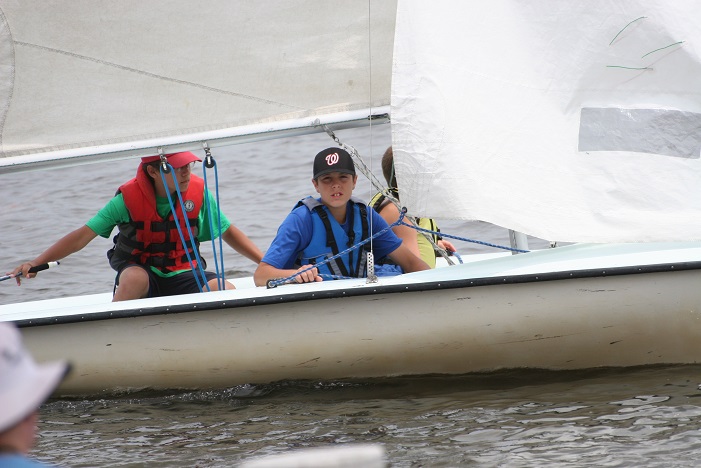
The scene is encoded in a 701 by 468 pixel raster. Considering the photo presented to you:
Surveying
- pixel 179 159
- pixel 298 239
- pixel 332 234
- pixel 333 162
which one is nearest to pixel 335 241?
pixel 332 234

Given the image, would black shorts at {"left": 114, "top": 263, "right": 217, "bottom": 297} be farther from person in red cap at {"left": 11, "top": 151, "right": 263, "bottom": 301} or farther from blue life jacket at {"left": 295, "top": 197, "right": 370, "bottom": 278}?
blue life jacket at {"left": 295, "top": 197, "right": 370, "bottom": 278}

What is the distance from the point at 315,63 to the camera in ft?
12.4

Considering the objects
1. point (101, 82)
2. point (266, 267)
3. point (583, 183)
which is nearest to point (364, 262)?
point (266, 267)

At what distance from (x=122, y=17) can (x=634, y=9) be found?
1.83 m

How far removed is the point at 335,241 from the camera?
3.87 meters

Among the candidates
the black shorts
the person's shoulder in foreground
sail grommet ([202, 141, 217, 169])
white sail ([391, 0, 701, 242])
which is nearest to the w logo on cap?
white sail ([391, 0, 701, 242])

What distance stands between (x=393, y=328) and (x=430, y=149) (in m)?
0.64

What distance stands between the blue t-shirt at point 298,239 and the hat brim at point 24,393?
2.47 meters

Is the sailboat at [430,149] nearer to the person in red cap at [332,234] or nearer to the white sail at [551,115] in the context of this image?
the white sail at [551,115]

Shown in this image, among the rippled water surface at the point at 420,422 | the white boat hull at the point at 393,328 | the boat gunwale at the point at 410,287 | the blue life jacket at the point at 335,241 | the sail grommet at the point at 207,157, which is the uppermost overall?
the sail grommet at the point at 207,157

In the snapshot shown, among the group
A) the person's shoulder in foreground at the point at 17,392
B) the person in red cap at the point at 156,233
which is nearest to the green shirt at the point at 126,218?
the person in red cap at the point at 156,233

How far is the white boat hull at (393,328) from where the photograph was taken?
137 inches

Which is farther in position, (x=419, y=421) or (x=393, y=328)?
(x=393, y=328)

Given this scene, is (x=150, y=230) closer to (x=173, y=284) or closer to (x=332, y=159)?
(x=173, y=284)
